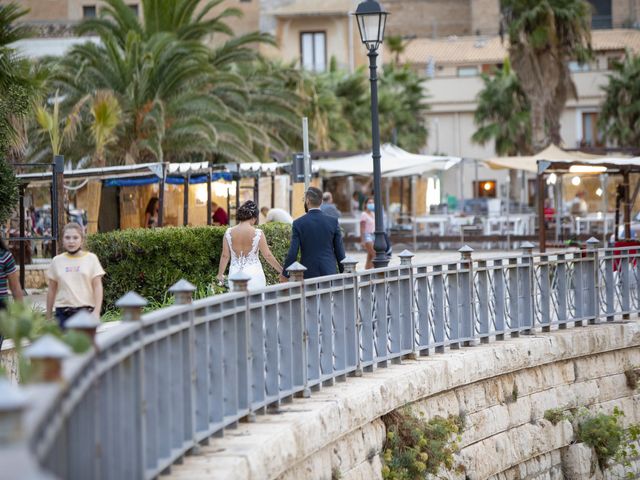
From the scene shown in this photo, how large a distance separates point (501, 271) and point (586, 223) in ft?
79.5

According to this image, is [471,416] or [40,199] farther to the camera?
[40,199]

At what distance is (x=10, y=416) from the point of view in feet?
13.6

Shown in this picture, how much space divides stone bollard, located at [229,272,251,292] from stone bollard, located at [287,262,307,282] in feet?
3.65

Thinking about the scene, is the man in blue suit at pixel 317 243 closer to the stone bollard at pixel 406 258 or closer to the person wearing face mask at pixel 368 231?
the stone bollard at pixel 406 258

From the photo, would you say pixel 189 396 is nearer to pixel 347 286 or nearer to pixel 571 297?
pixel 347 286

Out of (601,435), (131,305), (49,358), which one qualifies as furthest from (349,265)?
(49,358)

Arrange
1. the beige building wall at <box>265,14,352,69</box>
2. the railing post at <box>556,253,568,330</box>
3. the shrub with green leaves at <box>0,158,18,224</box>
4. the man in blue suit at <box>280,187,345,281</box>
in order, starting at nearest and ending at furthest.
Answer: the man in blue suit at <box>280,187,345,281</box>, the railing post at <box>556,253,568,330</box>, the shrub with green leaves at <box>0,158,18,224</box>, the beige building wall at <box>265,14,352,69</box>

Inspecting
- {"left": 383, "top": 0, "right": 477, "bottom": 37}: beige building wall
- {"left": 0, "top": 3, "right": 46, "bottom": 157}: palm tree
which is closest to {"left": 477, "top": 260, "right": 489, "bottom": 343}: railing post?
{"left": 0, "top": 3, "right": 46, "bottom": 157}: palm tree

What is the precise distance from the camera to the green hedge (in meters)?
16.6

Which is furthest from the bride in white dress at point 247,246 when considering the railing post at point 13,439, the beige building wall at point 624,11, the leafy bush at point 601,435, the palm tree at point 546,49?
the beige building wall at point 624,11

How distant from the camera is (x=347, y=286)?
11.4 meters

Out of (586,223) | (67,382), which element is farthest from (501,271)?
(586,223)

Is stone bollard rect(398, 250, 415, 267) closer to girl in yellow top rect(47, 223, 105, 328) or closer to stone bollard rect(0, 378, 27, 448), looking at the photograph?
girl in yellow top rect(47, 223, 105, 328)

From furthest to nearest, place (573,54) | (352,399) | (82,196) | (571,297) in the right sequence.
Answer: (573,54), (82,196), (571,297), (352,399)
